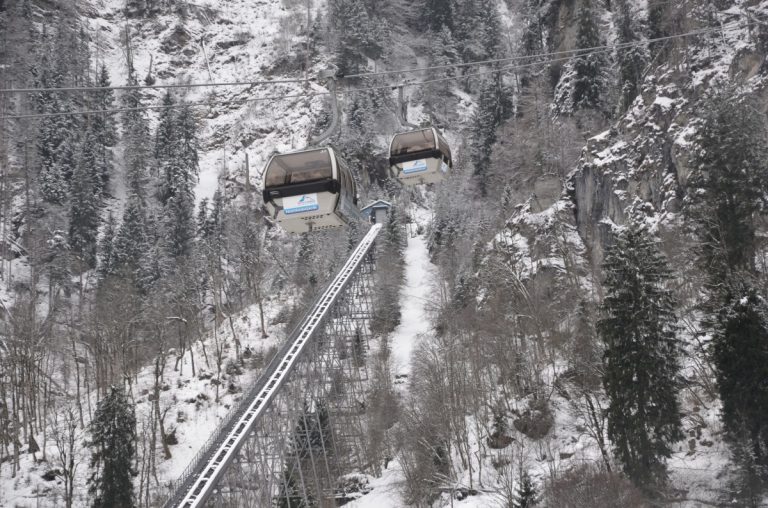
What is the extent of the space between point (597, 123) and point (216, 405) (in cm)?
3127

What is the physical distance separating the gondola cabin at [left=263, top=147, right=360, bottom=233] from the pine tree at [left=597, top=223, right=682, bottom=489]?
505 inches

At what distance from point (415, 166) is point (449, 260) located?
110 feet

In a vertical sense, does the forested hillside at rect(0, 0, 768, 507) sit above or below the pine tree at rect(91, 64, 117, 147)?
below

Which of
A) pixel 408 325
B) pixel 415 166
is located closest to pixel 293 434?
pixel 415 166

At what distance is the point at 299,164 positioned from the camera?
13117mm

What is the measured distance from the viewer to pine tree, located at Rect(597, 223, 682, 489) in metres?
20.9

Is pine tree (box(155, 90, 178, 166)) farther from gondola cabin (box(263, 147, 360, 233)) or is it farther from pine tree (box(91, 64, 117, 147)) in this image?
gondola cabin (box(263, 147, 360, 233))

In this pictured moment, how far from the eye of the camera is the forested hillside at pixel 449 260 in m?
22.2

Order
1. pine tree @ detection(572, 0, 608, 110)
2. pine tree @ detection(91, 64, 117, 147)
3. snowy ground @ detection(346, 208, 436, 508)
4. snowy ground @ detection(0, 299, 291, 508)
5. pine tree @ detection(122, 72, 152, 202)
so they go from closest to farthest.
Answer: snowy ground @ detection(346, 208, 436, 508), snowy ground @ detection(0, 299, 291, 508), pine tree @ detection(572, 0, 608, 110), pine tree @ detection(122, 72, 152, 202), pine tree @ detection(91, 64, 117, 147)

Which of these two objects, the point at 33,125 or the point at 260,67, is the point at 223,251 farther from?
the point at 260,67

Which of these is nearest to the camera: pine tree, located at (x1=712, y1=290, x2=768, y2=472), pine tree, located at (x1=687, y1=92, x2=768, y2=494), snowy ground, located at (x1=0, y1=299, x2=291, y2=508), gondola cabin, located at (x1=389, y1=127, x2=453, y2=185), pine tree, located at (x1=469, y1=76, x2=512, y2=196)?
gondola cabin, located at (x1=389, y1=127, x2=453, y2=185)

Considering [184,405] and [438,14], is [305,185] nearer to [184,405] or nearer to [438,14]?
[184,405]

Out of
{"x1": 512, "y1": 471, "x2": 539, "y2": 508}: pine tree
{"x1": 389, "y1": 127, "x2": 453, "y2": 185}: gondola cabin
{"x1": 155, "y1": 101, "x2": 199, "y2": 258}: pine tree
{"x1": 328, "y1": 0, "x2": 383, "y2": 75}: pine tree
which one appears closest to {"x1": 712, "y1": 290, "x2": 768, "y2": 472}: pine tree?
{"x1": 512, "y1": 471, "x2": 539, "y2": 508}: pine tree

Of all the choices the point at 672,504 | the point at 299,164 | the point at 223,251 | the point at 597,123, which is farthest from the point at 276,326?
the point at 299,164
